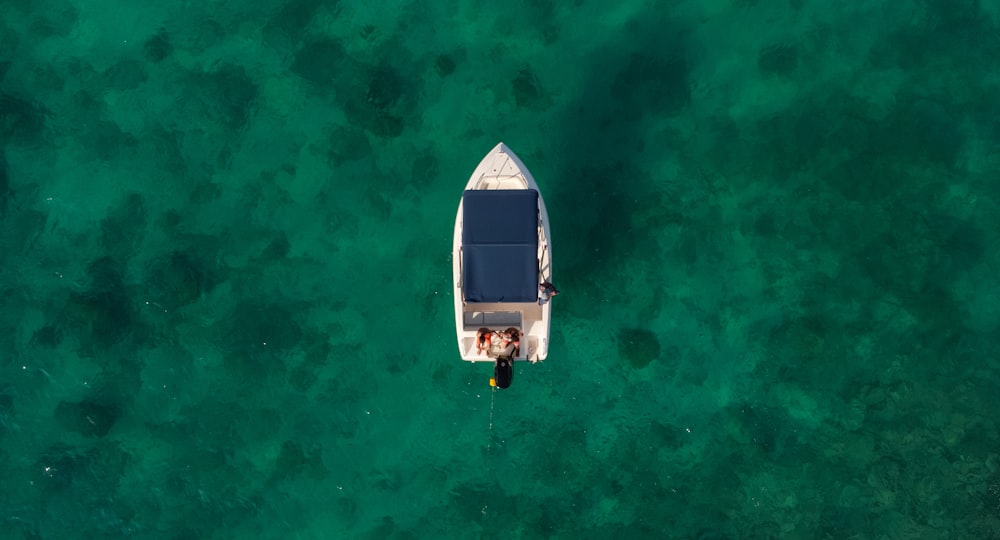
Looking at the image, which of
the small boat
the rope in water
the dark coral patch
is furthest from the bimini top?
the dark coral patch

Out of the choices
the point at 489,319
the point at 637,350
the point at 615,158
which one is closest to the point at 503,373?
the point at 489,319

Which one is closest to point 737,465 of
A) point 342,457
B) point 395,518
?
point 395,518

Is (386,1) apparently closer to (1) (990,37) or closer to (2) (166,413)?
(2) (166,413)

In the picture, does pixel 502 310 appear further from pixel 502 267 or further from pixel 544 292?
pixel 502 267

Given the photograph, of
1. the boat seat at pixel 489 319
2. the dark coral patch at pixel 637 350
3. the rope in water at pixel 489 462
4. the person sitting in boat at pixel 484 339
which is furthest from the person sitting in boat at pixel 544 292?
the rope in water at pixel 489 462

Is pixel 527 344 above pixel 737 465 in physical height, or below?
above

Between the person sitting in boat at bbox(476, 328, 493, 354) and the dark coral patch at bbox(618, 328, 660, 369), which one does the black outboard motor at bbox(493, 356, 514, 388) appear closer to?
the person sitting in boat at bbox(476, 328, 493, 354)
